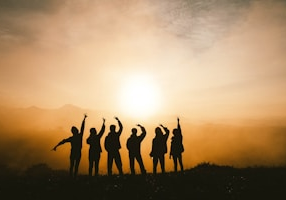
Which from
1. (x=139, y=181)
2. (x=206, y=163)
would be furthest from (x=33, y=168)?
(x=139, y=181)

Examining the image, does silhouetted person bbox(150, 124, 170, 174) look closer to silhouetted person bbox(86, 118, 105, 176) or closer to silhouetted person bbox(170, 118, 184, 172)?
silhouetted person bbox(170, 118, 184, 172)

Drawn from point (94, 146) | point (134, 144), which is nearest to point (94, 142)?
point (94, 146)

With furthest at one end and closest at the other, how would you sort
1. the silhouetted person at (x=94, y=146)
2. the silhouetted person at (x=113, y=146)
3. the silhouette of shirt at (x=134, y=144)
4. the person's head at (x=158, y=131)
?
the person's head at (x=158, y=131) → the silhouette of shirt at (x=134, y=144) → the silhouetted person at (x=113, y=146) → the silhouetted person at (x=94, y=146)

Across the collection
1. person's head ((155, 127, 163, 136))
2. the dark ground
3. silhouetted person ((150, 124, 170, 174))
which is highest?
person's head ((155, 127, 163, 136))

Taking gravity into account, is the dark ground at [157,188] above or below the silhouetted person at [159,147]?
below

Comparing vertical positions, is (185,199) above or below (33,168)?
below

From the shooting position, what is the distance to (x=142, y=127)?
18.4m

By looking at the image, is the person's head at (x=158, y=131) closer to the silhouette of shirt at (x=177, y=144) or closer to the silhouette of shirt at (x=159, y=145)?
the silhouette of shirt at (x=159, y=145)

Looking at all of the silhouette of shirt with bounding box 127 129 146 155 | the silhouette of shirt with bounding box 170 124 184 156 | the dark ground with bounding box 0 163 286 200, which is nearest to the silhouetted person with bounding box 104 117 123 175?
the silhouette of shirt with bounding box 127 129 146 155

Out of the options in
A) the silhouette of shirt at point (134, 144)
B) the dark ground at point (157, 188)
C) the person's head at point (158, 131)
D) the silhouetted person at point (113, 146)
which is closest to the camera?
the dark ground at point (157, 188)

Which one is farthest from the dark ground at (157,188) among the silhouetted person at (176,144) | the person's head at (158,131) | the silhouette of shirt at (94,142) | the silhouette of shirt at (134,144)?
the person's head at (158,131)

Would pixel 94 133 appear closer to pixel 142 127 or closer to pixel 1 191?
pixel 142 127

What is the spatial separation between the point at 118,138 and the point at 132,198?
584 cm

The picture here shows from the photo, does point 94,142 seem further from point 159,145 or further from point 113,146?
point 159,145
